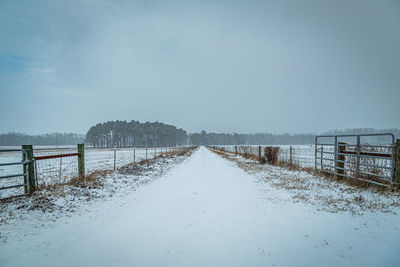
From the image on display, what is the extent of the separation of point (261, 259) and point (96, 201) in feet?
16.5

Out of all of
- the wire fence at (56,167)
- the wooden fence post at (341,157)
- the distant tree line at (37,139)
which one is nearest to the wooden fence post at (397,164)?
the wooden fence post at (341,157)

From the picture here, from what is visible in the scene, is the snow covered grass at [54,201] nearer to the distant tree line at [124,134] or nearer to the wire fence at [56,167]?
the wire fence at [56,167]

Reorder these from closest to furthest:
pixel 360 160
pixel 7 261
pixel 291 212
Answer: pixel 7 261 < pixel 291 212 < pixel 360 160

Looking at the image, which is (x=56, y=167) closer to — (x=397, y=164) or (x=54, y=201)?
(x=54, y=201)

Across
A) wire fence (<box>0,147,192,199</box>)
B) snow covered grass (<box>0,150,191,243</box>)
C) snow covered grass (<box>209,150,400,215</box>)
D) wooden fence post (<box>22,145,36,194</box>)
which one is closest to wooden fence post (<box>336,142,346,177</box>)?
snow covered grass (<box>209,150,400,215</box>)

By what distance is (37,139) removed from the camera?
141 m

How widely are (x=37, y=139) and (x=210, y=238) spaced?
587 ft

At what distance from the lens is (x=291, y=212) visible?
4914 millimetres

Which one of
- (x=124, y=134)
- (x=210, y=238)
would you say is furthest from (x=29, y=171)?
(x=124, y=134)

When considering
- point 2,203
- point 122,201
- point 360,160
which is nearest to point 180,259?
point 122,201

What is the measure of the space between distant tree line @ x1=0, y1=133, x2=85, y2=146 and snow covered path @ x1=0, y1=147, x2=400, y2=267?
105 m

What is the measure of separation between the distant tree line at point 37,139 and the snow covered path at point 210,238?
104702 mm

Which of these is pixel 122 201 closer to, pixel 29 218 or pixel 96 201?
pixel 96 201

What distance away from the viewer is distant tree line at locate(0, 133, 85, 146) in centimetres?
11994
